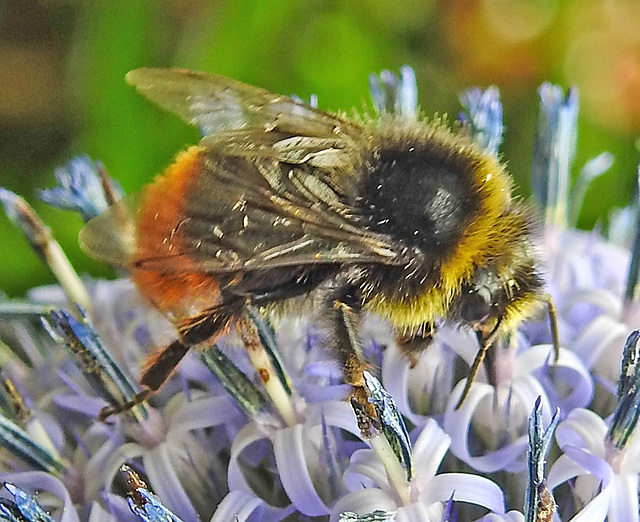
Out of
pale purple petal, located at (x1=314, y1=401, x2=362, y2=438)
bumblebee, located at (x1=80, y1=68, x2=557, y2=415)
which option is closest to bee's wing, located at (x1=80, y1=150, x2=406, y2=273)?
bumblebee, located at (x1=80, y1=68, x2=557, y2=415)

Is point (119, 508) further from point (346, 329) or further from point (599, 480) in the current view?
point (599, 480)

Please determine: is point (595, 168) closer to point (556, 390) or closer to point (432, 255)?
point (556, 390)

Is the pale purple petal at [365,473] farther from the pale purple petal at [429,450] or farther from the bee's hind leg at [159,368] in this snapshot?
the bee's hind leg at [159,368]

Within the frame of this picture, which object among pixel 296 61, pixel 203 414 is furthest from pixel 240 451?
pixel 296 61

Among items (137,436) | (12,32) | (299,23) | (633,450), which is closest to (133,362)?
(137,436)

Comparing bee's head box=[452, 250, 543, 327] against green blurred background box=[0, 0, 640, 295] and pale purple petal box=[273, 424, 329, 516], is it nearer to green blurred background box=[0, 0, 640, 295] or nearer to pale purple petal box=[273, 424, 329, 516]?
pale purple petal box=[273, 424, 329, 516]

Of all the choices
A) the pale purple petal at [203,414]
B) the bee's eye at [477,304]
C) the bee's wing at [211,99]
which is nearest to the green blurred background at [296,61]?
the bee's wing at [211,99]

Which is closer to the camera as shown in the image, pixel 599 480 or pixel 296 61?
pixel 599 480
